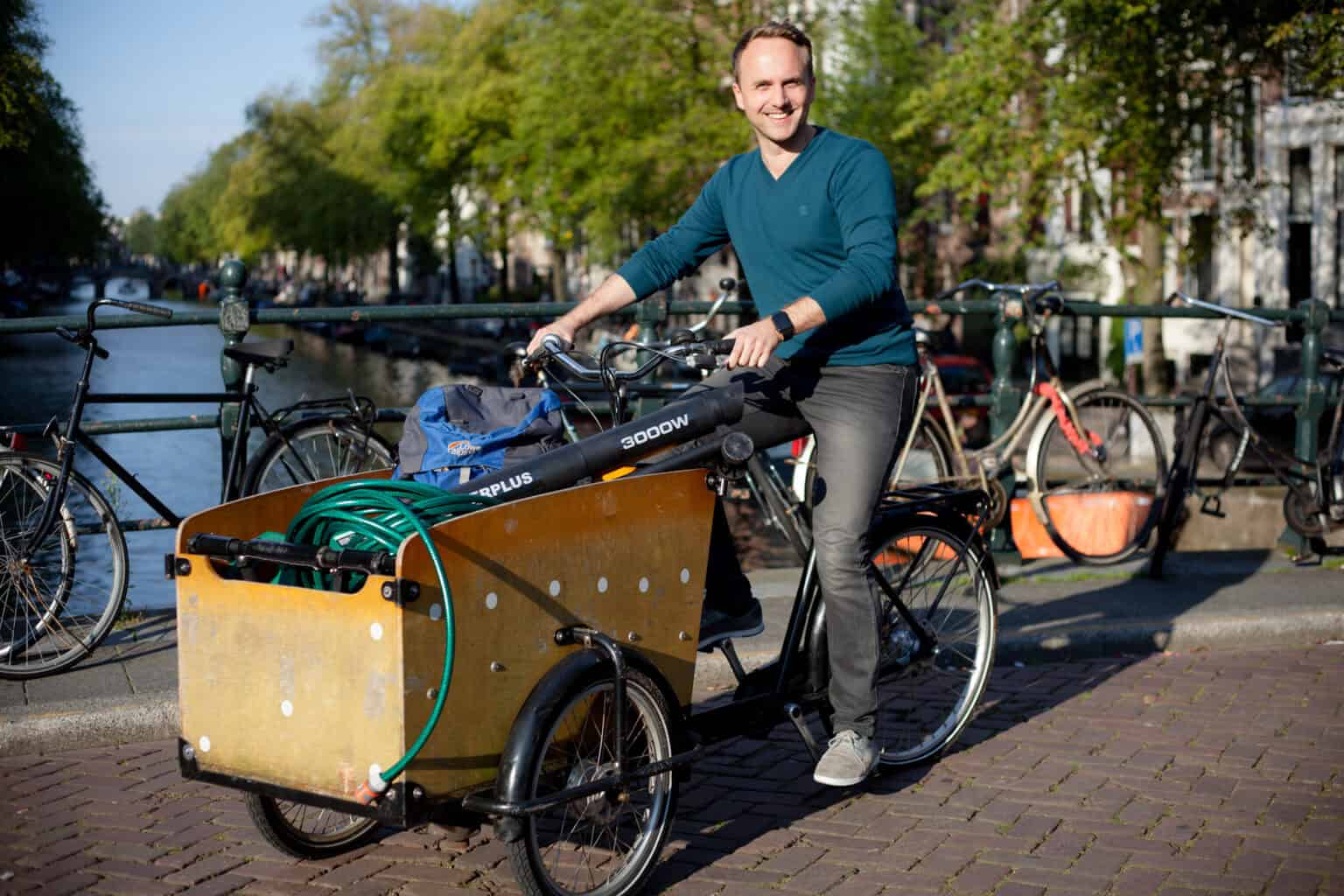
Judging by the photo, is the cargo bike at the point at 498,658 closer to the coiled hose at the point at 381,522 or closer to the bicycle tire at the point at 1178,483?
the coiled hose at the point at 381,522

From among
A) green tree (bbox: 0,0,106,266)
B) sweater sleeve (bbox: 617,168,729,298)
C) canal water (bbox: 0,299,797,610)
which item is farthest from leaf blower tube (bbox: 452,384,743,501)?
green tree (bbox: 0,0,106,266)

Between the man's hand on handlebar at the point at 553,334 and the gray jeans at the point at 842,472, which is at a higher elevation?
the man's hand on handlebar at the point at 553,334

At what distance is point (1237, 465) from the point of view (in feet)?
26.9

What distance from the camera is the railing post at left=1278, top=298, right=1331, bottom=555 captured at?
829cm

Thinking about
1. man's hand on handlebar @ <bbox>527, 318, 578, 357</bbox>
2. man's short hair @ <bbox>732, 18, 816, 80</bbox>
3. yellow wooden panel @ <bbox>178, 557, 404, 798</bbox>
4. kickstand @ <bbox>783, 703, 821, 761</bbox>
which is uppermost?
man's short hair @ <bbox>732, 18, 816, 80</bbox>

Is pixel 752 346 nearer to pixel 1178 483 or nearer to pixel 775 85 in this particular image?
pixel 775 85

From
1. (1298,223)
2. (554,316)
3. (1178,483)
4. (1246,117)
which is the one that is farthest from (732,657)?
(1298,223)

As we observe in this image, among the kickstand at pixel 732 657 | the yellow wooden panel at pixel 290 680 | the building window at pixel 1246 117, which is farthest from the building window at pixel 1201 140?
the yellow wooden panel at pixel 290 680

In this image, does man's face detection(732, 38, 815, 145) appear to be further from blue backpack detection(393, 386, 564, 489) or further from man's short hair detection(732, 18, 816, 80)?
blue backpack detection(393, 386, 564, 489)

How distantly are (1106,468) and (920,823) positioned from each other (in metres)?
4.19

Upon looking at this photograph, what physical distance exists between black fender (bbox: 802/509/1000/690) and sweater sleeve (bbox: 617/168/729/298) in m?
0.92

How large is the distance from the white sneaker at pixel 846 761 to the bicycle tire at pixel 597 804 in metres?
0.66

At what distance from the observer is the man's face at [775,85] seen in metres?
4.09

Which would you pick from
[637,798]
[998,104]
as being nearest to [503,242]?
[998,104]
